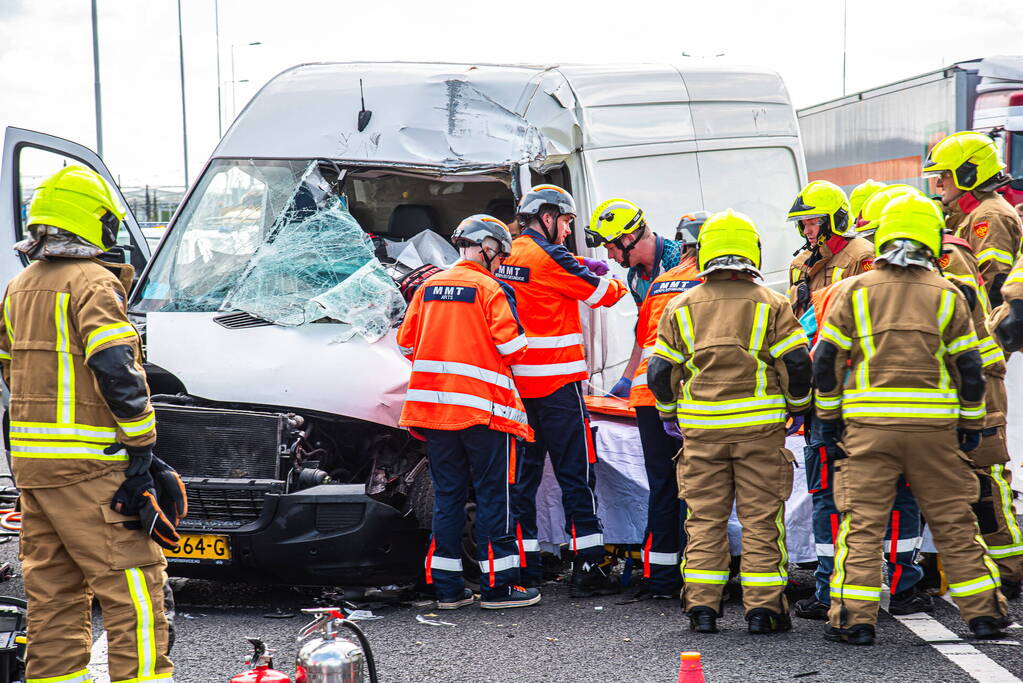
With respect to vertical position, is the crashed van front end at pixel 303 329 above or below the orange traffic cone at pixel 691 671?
above

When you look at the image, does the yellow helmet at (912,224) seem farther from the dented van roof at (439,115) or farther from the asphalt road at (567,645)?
the dented van roof at (439,115)

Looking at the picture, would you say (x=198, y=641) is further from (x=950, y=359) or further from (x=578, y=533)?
(x=950, y=359)

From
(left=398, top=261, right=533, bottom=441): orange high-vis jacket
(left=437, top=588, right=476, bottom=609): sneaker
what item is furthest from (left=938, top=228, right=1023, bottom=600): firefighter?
(left=437, top=588, right=476, bottom=609): sneaker

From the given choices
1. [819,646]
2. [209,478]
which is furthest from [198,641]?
[819,646]

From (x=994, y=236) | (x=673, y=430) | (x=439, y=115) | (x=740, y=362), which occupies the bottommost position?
(x=673, y=430)

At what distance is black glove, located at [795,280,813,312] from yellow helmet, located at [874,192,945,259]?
1.25 m

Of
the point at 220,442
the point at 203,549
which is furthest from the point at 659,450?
the point at 203,549

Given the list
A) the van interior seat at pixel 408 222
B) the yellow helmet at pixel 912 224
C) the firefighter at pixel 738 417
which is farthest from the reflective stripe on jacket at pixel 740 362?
the van interior seat at pixel 408 222

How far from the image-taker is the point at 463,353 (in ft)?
19.3

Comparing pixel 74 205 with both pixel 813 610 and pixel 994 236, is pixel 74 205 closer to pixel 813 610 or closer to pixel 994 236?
pixel 813 610

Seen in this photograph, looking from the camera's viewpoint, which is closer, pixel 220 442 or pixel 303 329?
pixel 220 442

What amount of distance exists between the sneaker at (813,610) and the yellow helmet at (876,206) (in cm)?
180

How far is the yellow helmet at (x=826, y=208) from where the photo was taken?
6.29 meters

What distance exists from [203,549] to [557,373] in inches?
76.6
